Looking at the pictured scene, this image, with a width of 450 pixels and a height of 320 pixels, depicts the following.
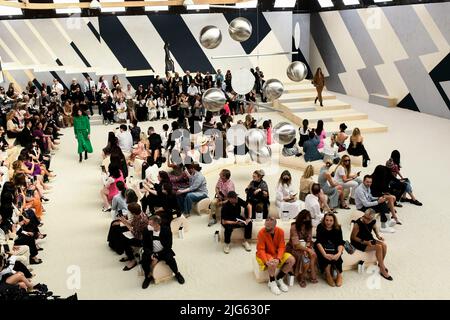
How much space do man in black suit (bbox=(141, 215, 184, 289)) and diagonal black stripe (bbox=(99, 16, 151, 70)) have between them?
13.9 meters

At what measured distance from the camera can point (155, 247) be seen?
19.0ft

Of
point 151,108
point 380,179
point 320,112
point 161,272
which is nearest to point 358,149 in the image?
point 380,179

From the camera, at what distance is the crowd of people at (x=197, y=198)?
564 cm

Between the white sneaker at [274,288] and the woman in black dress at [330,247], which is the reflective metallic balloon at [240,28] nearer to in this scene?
the woman in black dress at [330,247]

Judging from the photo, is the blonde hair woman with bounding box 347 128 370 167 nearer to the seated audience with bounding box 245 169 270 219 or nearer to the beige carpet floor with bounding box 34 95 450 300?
the beige carpet floor with bounding box 34 95 450 300

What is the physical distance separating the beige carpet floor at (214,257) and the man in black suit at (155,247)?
0.19 m

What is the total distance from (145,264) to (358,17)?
46.7 ft

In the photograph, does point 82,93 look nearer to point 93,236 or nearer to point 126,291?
point 93,236

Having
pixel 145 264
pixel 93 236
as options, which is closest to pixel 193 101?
pixel 93 236

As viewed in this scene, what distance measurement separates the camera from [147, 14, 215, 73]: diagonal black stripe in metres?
18.5

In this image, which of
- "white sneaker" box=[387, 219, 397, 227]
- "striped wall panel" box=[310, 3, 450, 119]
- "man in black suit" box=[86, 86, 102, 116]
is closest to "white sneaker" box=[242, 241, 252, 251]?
"white sneaker" box=[387, 219, 397, 227]

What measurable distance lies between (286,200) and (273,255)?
160 cm

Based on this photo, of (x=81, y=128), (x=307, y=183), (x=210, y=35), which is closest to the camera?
(x=210, y=35)

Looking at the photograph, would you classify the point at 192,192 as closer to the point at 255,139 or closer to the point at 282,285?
the point at 282,285
